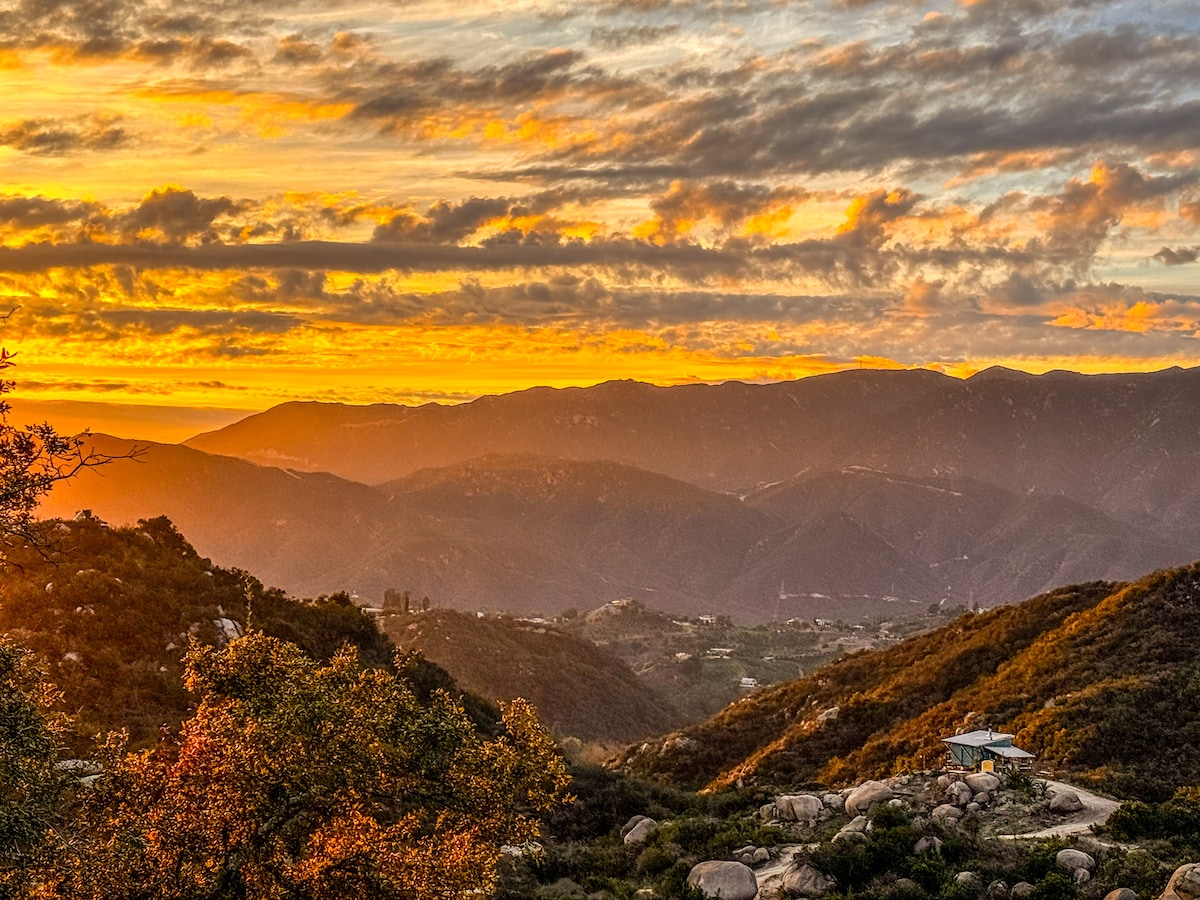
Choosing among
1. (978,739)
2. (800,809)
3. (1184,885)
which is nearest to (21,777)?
(1184,885)

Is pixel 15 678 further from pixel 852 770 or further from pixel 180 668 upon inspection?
pixel 852 770

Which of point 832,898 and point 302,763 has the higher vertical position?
point 302,763

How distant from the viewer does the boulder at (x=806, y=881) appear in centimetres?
2514

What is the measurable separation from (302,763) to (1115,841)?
2335cm

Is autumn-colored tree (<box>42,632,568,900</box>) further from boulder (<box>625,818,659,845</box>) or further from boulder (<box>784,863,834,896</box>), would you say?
boulder (<box>625,818,659,845</box>)

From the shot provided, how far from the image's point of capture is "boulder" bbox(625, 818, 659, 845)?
34.0 metres

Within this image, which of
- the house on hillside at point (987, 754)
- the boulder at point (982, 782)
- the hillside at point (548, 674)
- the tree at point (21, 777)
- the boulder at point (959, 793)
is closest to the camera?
the tree at point (21, 777)

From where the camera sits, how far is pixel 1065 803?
2994 cm

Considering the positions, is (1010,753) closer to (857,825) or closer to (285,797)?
(857,825)

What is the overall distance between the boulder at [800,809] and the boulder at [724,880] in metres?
5.14

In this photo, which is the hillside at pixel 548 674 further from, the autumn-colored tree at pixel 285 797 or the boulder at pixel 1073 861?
the autumn-colored tree at pixel 285 797

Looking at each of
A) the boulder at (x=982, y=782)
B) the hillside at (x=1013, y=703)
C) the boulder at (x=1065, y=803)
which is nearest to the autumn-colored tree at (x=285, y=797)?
the boulder at (x=1065, y=803)

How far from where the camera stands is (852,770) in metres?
46.6

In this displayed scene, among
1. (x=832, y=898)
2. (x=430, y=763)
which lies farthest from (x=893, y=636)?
(x=430, y=763)
